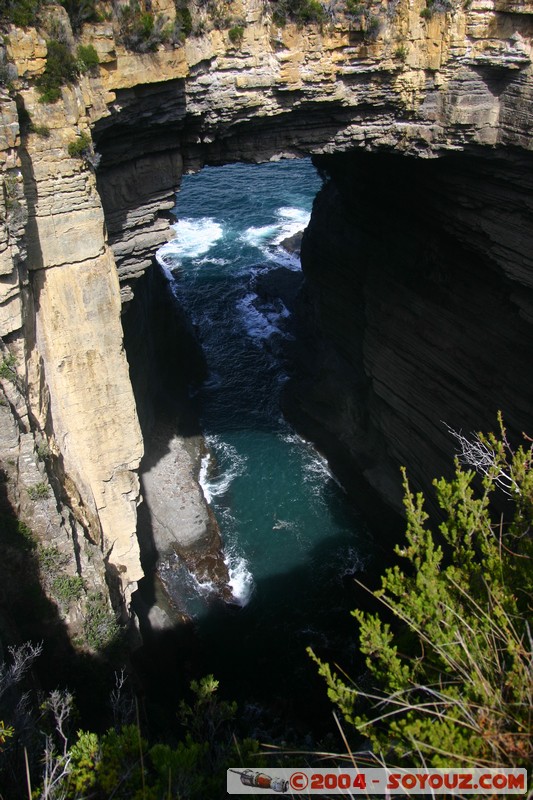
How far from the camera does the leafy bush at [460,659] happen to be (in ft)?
20.8

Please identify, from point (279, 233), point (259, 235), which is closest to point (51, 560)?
point (259, 235)

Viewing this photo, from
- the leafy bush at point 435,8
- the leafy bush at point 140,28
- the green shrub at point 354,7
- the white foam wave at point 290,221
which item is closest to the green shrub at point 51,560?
the leafy bush at point 140,28

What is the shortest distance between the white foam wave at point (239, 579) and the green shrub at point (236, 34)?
16674 millimetres

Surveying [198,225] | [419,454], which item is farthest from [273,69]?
[198,225]

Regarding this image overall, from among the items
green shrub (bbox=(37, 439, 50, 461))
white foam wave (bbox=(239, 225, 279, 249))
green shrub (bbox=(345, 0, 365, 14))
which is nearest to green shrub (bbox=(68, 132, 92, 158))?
green shrub (bbox=(37, 439, 50, 461))

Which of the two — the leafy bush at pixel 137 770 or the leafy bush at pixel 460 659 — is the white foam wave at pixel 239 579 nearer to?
the leafy bush at pixel 460 659

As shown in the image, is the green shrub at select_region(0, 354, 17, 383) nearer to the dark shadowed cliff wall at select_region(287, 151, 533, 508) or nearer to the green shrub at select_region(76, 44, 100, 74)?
the green shrub at select_region(76, 44, 100, 74)

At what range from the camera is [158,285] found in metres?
29.1

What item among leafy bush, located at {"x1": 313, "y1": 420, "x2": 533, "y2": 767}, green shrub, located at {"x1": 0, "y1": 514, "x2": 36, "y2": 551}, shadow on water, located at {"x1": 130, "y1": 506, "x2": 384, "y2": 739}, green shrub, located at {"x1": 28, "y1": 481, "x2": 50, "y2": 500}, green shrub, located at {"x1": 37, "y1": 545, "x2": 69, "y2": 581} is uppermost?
leafy bush, located at {"x1": 313, "y1": 420, "x2": 533, "y2": 767}

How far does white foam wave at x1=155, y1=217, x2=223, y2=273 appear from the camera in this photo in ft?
132

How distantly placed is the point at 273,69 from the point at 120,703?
570 inches

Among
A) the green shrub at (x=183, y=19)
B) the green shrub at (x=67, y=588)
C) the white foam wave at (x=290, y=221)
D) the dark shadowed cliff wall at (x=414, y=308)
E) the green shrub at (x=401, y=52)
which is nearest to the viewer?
the green shrub at (x=67, y=588)

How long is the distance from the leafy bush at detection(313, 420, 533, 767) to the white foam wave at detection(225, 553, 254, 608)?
42.6ft

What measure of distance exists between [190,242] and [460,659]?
126ft
